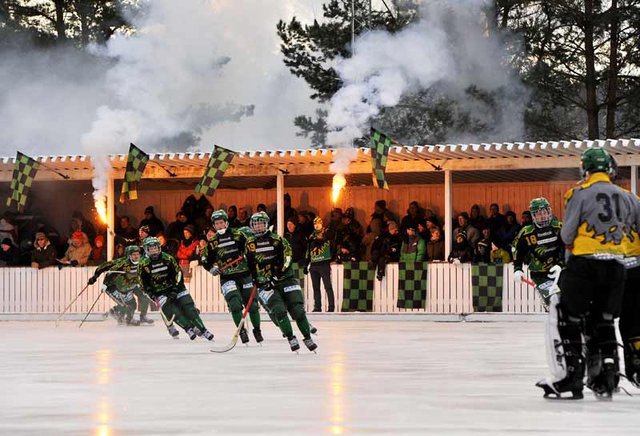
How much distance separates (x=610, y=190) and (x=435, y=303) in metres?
17.5

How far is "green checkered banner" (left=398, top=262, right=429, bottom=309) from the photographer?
2930cm

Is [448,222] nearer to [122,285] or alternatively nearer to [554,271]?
[122,285]

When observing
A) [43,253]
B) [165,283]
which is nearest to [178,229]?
[43,253]

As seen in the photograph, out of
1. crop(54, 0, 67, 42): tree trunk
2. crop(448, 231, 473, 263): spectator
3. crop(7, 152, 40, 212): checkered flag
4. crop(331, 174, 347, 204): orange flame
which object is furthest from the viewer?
crop(54, 0, 67, 42): tree trunk

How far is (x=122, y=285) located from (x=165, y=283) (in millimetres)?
5065

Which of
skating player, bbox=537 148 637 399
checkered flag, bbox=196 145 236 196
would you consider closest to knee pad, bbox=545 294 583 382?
skating player, bbox=537 148 637 399

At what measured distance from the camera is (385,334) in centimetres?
2334

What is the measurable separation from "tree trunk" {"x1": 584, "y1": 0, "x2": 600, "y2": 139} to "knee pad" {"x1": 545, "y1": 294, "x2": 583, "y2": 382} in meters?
32.6

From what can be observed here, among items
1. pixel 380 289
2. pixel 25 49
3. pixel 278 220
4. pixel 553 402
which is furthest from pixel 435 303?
pixel 25 49

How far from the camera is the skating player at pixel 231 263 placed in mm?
20359

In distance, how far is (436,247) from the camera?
29.6 metres

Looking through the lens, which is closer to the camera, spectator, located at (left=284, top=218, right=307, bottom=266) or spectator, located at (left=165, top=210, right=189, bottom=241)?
spectator, located at (left=284, top=218, right=307, bottom=266)

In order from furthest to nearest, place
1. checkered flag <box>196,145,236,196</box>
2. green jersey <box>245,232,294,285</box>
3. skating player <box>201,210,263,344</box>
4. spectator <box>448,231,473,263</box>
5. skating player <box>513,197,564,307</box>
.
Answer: checkered flag <box>196,145,236,196</box>, spectator <box>448,231,473,263</box>, skating player <box>201,210,263,344</box>, skating player <box>513,197,564,307</box>, green jersey <box>245,232,294,285</box>

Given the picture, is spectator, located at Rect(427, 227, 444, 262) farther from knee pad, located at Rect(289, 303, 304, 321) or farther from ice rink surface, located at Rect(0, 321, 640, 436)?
knee pad, located at Rect(289, 303, 304, 321)
